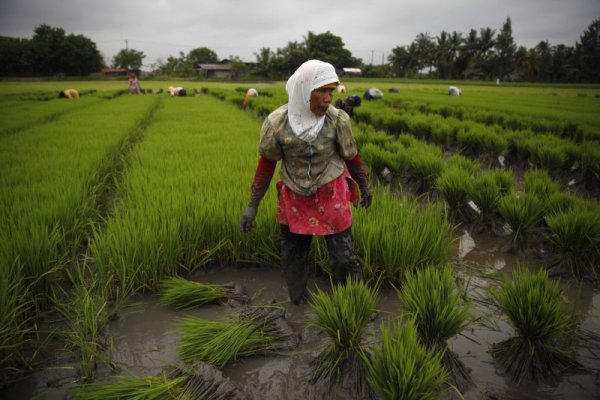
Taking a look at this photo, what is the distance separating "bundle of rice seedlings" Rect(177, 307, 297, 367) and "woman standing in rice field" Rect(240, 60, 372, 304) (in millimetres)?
368

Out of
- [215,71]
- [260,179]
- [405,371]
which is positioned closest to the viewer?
[405,371]

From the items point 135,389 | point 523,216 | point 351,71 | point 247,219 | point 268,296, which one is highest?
point 351,71

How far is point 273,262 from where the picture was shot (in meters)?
2.21

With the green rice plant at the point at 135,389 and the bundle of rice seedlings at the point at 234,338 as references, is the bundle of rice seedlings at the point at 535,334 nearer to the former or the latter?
the bundle of rice seedlings at the point at 234,338

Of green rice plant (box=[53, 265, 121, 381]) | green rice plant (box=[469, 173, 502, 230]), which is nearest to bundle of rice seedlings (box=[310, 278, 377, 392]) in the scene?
green rice plant (box=[53, 265, 121, 381])

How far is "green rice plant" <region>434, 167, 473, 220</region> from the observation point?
3008mm

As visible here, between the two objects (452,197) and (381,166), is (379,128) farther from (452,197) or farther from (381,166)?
(452,197)

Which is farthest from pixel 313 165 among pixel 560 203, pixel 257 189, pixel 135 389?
pixel 560 203

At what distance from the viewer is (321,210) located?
160 cm

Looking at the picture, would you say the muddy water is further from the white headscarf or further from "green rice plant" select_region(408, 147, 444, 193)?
"green rice plant" select_region(408, 147, 444, 193)

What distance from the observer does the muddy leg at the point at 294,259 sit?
1772mm

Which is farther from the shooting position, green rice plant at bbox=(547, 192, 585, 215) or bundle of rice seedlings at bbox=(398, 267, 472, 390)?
green rice plant at bbox=(547, 192, 585, 215)

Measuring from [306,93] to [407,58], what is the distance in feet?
201

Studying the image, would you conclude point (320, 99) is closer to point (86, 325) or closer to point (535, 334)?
point (535, 334)
